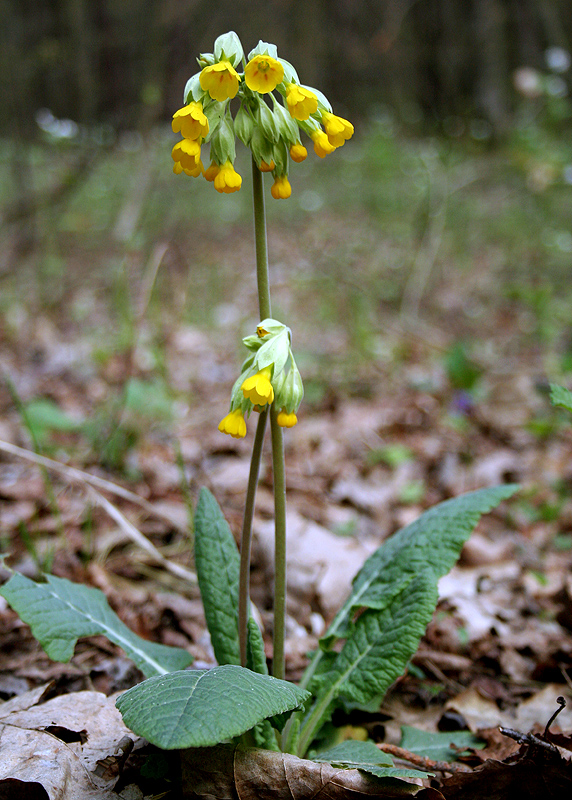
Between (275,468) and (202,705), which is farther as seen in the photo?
(275,468)

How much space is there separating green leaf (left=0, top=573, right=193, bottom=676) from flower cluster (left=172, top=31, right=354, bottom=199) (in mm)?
1155

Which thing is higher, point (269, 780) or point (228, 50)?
point (228, 50)

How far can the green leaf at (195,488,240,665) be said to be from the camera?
1.66 meters

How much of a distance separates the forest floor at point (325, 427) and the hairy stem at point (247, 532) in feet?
1.35

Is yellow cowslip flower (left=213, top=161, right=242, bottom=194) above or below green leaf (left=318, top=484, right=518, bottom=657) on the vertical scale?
above

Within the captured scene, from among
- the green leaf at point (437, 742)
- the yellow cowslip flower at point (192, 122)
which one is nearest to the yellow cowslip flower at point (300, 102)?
the yellow cowslip flower at point (192, 122)

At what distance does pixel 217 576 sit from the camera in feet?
5.66

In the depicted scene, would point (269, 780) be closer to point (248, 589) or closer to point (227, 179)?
point (248, 589)

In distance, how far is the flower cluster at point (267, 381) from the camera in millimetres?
1336

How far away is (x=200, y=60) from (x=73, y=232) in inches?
334

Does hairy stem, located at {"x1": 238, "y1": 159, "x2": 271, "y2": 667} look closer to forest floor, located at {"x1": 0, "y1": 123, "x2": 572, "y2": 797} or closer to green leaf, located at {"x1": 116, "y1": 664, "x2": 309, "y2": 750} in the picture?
green leaf, located at {"x1": 116, "y1": 664, "x2": 309, "y2": 750}

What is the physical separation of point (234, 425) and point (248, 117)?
0.74m

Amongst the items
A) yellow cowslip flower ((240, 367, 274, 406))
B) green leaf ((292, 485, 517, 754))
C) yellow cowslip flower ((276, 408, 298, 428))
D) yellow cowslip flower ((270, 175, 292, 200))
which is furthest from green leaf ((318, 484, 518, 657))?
yellow cowslip flower ((270, 175, 292, 200))

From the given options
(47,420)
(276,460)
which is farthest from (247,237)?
(276,460)
